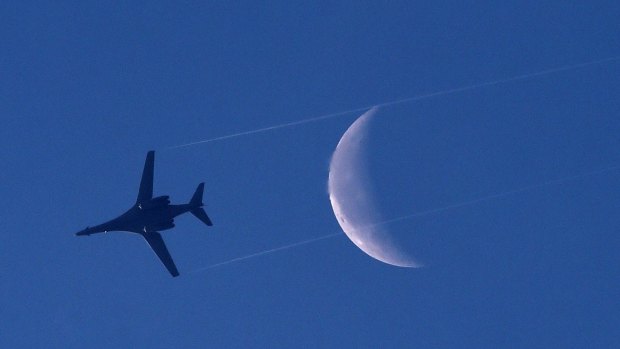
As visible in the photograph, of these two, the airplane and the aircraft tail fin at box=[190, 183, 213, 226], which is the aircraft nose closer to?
the airplane

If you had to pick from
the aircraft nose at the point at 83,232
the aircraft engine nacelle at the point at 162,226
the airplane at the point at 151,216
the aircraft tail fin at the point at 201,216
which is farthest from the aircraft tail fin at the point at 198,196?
the aircraft nose at the point at 83,232

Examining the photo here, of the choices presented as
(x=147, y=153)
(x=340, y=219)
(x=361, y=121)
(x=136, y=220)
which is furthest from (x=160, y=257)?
(x=361, y=121)

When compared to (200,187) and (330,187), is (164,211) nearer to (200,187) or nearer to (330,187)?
(200,187)

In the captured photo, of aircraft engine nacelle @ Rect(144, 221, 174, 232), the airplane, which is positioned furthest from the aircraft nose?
aircraft engine nacelle @ Rect(144, 221, 174, 232)

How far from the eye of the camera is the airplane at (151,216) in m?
84.7

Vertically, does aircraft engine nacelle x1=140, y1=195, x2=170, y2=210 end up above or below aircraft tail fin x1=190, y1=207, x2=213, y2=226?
above

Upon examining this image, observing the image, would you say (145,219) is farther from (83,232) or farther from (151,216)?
(83,232)

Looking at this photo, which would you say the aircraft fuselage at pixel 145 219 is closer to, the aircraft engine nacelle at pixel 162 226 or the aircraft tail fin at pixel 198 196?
the aircraft engine nacelle at pixel 162 226

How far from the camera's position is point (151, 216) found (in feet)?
279

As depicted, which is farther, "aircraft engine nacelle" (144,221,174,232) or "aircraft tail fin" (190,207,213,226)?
"aircraft engine nacelle" (144,221,174,232)

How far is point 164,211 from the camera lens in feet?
278

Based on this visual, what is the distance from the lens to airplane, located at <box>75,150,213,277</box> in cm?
8469

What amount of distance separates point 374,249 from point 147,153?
3184 cm

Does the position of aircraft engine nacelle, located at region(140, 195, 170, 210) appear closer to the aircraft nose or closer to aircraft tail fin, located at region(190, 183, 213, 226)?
aircraft tail fin, located at region(190, 183, 213, 226)
